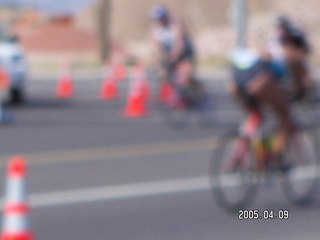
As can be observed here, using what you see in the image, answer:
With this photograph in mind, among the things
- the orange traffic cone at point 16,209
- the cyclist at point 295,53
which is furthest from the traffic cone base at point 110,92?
the orange traffic cone at point 16,209

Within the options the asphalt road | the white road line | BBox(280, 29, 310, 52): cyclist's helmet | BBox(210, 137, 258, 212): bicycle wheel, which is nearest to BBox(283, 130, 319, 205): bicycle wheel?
the asphalt road

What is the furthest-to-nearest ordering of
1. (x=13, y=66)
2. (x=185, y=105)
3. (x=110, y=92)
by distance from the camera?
(x=110, y=92), (x=13, y=66), (x=185, y=105)

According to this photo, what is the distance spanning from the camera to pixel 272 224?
9.52 m

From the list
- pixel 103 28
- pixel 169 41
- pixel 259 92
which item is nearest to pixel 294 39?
pixel 259 92

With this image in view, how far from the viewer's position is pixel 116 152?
48.2 feet

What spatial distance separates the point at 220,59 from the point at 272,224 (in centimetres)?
3496

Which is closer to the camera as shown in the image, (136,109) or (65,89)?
(136,109)

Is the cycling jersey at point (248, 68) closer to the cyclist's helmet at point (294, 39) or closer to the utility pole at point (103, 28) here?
the cyclist's helmet at point (294, 39)

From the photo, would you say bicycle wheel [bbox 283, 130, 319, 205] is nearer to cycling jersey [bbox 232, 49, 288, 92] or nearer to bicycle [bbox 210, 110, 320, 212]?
bicycle [bbox 210, 110, 320, 212]

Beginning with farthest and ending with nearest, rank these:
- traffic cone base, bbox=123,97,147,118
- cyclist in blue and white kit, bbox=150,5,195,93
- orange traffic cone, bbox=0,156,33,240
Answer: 1. traffic cone base, bbox=123,97,147,118
2. cyclist in blue and white kit, bbox=150,5,195,93
3. orange traffic cone, bbox=0,156,33,240

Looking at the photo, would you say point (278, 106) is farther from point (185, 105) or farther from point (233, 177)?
point (185, 105)

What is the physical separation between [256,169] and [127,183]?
2.00 meters

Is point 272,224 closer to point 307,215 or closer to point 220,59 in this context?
point 307,215

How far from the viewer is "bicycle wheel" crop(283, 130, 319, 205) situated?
10.8m
